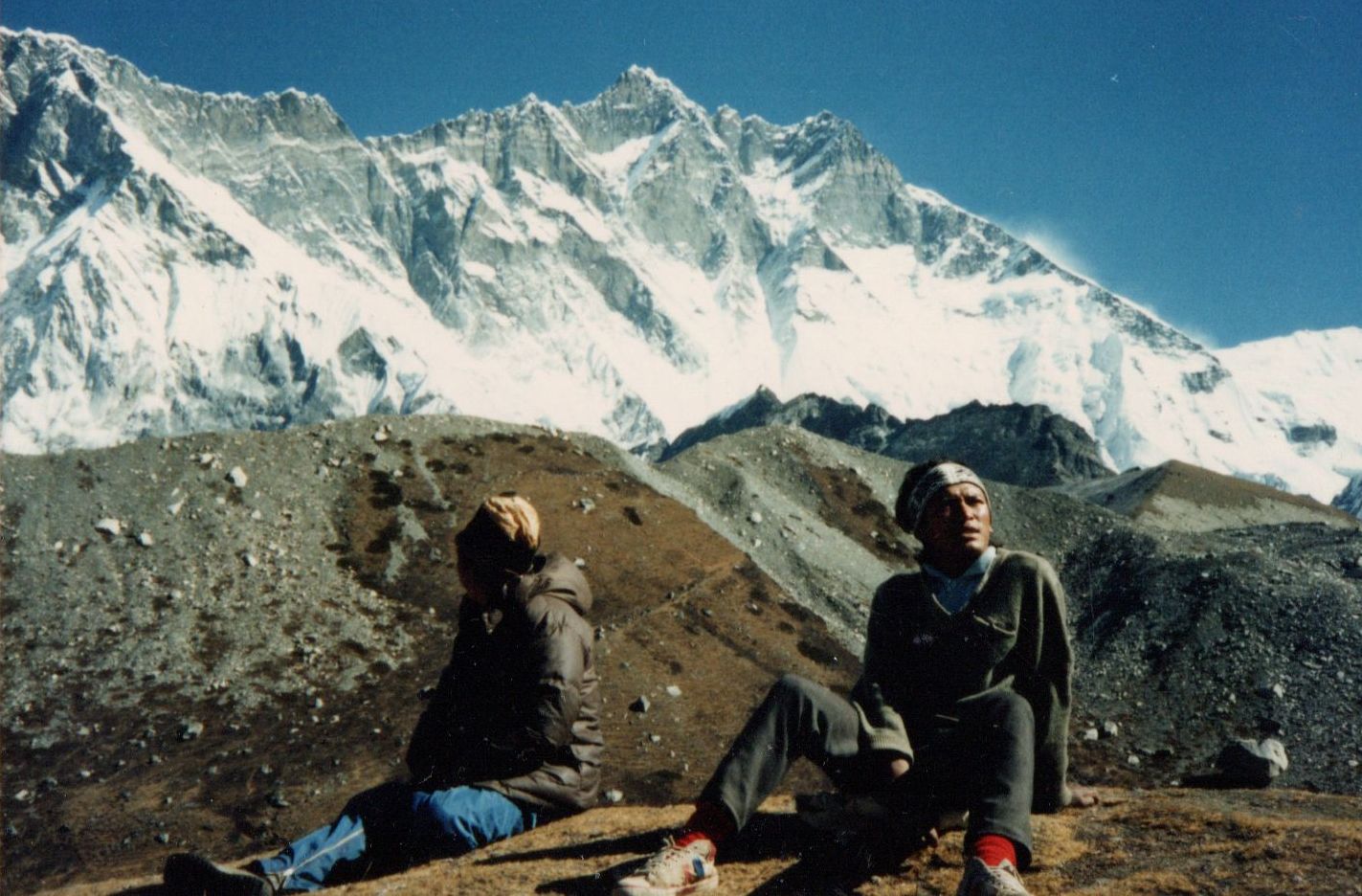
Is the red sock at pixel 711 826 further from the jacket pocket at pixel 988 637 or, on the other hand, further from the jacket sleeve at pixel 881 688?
the jacket pocket at pixel 988 637

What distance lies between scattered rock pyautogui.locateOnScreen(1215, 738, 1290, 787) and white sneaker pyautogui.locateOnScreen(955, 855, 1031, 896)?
499 cm

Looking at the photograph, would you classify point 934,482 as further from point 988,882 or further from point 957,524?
point 988,882

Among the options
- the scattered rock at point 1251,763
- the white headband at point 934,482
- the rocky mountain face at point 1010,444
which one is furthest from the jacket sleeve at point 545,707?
the rocky mountain face at point 1010,444

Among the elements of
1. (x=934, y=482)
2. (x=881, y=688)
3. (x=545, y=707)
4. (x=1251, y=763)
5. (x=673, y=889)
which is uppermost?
(x=934, y=482)

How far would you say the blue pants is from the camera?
19.5ft

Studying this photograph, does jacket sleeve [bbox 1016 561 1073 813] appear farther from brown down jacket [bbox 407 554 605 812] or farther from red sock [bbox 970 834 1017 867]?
brown down jacket [bbox 407 554 605 812]

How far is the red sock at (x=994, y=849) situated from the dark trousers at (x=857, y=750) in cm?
28

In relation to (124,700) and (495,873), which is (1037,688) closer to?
(495,873)

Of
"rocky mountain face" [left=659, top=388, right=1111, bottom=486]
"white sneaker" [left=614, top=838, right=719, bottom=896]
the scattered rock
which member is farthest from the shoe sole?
"rocky mountain face" [left=659, top=388, right=1111, bottom=486]

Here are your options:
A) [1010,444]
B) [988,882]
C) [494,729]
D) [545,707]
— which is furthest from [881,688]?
[1010,444]

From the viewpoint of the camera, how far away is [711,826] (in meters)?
5.04

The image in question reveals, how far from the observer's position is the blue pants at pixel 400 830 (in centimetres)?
594

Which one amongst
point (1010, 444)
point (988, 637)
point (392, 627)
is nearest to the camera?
point (988, 637)

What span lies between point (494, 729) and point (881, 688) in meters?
2.67
